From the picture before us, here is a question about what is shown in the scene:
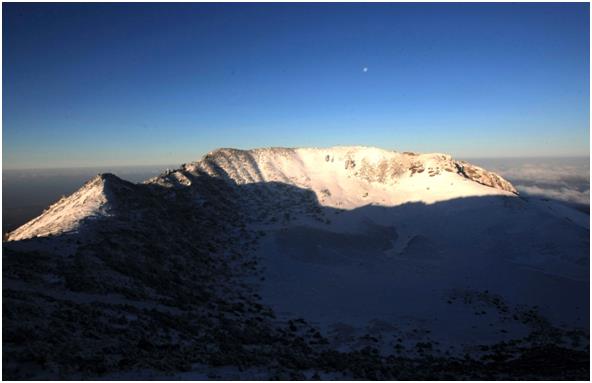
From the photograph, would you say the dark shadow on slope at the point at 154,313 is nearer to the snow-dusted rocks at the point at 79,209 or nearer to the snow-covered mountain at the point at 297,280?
the snow-covered mountain at the point at 297,280

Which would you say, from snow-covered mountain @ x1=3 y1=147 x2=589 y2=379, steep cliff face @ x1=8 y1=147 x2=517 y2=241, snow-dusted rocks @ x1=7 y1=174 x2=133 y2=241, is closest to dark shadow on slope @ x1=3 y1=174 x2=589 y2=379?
snow-covered mountain @ x1=3 y1=147 x2=589 y2=379

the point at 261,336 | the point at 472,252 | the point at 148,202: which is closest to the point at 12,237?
the point at 148,202

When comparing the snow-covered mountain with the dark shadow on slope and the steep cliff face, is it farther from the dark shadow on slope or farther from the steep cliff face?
the steep cliff face

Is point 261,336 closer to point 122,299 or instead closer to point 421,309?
point 122,299

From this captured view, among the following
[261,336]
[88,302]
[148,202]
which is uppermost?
[148,202]

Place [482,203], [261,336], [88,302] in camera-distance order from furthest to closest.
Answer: [482,203] → [261,336] → [88,302]

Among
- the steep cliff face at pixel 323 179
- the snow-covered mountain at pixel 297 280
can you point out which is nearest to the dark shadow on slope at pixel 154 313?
the snow-covered mountain at pixel 297 280

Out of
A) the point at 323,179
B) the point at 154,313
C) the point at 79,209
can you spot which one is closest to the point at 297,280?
the point at 154,313

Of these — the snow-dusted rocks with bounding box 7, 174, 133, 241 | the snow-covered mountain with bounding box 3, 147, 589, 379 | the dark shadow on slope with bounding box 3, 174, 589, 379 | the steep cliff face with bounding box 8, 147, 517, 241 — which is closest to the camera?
the dark shadow on slope with bounding box 3, 174, 589, 379
